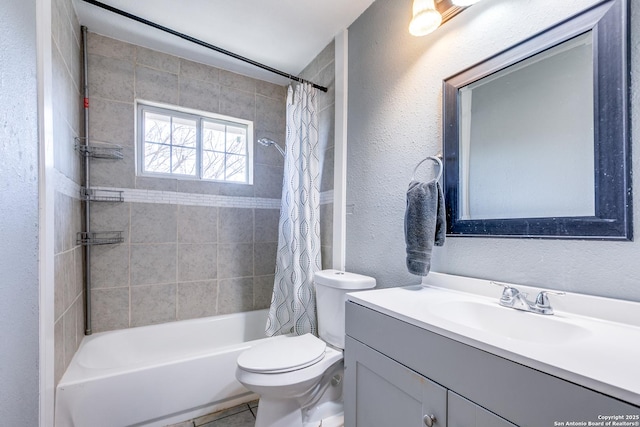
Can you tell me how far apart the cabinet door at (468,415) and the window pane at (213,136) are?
2.29 m

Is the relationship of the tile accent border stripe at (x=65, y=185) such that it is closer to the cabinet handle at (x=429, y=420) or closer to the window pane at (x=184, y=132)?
the window pane at (x=184, y=132)

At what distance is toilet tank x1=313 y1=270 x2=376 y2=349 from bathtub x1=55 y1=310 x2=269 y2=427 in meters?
0.55

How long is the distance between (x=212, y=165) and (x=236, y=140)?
1.05 ft

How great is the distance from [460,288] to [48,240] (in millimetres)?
1701

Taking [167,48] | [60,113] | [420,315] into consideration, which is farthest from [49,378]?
[167,48]

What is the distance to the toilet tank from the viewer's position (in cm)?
143

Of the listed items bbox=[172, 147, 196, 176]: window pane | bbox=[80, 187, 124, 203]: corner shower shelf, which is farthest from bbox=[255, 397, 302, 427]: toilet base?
bbox=[172, 147, 196, 176]: window pane

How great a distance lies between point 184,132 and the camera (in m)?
2.19

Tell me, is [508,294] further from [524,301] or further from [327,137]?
[327,137]

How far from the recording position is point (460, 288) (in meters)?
1.07

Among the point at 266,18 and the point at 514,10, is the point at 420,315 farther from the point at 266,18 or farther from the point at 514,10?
the point at 266,18

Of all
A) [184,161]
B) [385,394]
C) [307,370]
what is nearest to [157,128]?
[184,161]

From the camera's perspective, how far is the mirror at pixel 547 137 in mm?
736

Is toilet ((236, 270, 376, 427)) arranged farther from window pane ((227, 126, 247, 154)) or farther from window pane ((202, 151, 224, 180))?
window pane ((227, 126, 247, 154))
